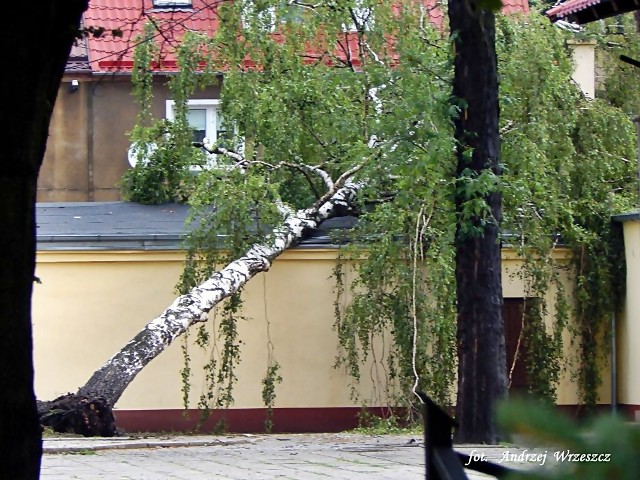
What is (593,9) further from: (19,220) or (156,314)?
(19,220)

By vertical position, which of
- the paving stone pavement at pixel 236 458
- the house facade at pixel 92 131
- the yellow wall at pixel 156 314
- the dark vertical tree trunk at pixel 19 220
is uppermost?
the house facade at pixel 92 131

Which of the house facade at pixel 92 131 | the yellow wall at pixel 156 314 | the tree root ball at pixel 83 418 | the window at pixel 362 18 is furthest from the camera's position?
the house facade at pixel 92 131

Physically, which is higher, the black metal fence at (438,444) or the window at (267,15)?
the window at (267,15)

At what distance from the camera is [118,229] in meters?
15.8

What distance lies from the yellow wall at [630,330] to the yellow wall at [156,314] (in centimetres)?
81

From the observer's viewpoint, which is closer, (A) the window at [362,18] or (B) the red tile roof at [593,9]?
(B) the red tile roof at [593,9]

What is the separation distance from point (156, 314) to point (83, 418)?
380cm

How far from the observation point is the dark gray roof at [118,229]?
15.4 metres

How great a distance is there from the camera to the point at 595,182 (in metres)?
15.2

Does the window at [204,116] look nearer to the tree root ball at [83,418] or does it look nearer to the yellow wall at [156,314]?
the yellow wall at [156,314]

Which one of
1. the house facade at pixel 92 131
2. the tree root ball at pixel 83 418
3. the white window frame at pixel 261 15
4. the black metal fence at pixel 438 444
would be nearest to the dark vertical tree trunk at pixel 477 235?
the white window frame at pixel 261 15

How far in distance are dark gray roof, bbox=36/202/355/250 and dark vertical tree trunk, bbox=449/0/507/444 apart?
4118 mm

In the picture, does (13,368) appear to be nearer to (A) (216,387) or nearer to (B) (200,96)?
(A) (216,387)

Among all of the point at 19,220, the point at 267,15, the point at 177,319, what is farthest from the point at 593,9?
the point at 19,220
